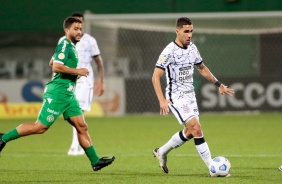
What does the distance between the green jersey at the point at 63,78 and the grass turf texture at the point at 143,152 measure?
0.99 metres

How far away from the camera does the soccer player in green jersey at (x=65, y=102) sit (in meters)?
9.64

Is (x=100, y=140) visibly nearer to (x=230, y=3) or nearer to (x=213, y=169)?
(x=213, y=169)

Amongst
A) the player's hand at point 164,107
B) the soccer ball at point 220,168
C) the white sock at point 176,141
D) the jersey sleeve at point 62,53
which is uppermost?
the jersey sleeve at point 62,53

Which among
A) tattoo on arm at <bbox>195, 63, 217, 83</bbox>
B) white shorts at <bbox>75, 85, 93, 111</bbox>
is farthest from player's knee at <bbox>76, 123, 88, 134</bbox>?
white shorts at <bbox>75, 85, 93, 111</bbox>

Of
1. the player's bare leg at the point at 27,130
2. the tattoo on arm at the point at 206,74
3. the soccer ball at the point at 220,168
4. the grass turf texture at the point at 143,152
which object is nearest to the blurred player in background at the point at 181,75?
the tattoo on arm at the point at 206,74

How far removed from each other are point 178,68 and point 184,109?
0.52 metres

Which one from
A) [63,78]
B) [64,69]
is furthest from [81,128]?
[64,69]

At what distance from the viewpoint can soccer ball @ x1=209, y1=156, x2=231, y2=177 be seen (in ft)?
30.1

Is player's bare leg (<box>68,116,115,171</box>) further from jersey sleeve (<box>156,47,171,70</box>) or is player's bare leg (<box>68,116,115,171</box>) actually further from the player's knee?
jersey sleeve (<box>156,47,171,70</box>)

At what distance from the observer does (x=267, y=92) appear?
20.9 metres

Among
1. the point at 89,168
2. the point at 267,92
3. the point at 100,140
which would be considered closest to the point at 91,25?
the point at 267,92

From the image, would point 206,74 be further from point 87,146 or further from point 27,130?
point 27,130

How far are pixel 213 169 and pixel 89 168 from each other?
2.04 meters

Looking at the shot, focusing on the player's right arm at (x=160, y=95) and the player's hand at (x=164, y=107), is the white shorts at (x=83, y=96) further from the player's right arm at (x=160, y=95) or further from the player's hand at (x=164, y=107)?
the player's hand at (x=164, y=107)
